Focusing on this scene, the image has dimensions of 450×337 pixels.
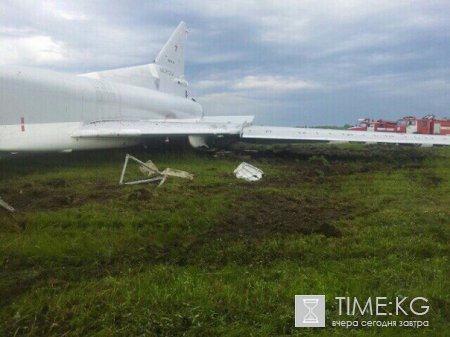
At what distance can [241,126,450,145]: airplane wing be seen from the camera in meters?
10.6

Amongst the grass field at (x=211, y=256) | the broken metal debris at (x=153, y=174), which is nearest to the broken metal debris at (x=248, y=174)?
the grass field at (x=211, y=256)

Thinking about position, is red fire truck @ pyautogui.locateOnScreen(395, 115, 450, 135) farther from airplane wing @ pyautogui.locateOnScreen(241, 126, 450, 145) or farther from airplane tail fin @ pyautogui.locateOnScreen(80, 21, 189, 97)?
airplane tail fin @ pyautogui.locateOnScreen(80, 21, 189, 97)

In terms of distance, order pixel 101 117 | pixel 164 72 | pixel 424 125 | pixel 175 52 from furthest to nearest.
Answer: pixel 424 125 → pixel 175 52 → pixel 164 72 → pixel 101 117

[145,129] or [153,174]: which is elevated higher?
[145,129]

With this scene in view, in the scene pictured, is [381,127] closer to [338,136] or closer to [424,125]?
[424,125]

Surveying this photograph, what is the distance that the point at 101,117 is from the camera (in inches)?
430

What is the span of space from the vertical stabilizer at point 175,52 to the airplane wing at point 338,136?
19.8 feet

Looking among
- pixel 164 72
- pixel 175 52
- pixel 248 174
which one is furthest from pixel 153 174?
pixel 175 52

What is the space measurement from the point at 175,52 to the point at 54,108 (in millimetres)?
9163

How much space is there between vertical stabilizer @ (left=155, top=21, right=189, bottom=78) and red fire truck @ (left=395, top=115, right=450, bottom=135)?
52.8ft

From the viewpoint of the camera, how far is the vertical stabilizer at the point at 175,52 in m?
16.3

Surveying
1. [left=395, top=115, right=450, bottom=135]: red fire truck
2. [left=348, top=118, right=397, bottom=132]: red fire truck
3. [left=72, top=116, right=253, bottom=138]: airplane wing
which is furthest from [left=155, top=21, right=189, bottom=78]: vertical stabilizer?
[left=395, top=115, right=450, bottom=135]: red fire truck

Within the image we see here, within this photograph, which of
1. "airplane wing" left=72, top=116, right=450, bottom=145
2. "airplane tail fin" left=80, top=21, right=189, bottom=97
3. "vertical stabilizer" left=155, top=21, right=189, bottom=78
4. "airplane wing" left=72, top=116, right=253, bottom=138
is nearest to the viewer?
"airplane wing" left=72, top=116, right=253, bottom=138

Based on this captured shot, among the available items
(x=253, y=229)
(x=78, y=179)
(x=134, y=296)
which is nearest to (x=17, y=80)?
(x=78, y=179)
